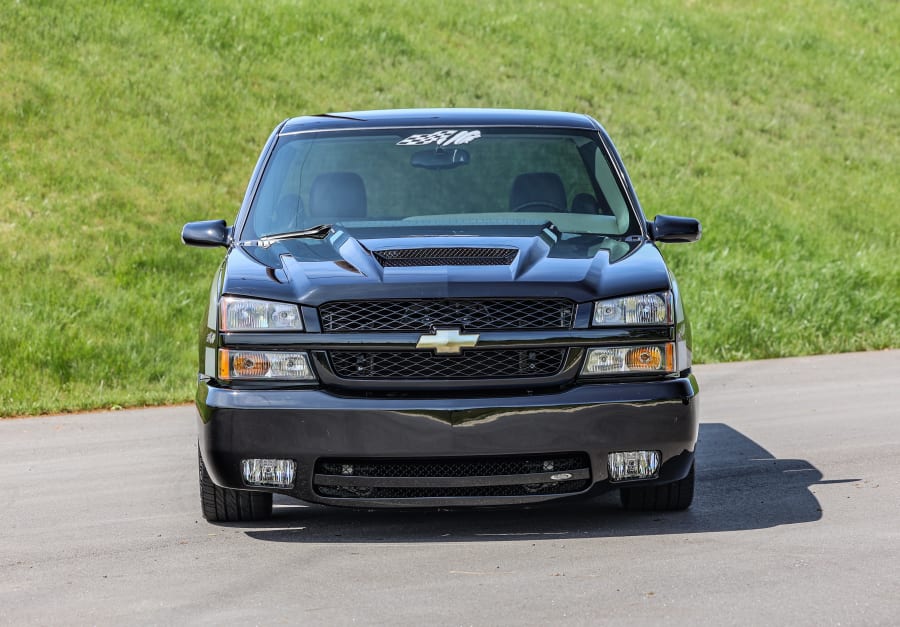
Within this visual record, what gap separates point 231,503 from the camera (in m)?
6.42

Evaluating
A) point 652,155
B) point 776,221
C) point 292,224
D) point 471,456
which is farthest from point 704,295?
point 471,456

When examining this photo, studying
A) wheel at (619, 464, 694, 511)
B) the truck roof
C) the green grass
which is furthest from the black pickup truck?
the green grass

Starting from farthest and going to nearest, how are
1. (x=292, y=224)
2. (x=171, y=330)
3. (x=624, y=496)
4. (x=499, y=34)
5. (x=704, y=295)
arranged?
(x=499, y=34)
(x=704, y=295)
(x=171, y=330)
(x=292, y=224)
(x=624, y=496)

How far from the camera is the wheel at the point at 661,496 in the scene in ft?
21.1

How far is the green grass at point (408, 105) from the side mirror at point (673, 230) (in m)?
5.35

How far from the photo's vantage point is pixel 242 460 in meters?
5.83

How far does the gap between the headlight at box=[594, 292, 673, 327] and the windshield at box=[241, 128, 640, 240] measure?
1002mm

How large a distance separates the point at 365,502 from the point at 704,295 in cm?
1065

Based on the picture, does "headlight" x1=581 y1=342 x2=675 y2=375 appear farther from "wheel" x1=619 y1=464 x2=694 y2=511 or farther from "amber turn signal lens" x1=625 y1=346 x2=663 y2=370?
"wheel" x1=619 y1=464 x2=694 y2=511

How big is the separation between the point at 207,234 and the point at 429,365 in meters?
1.75

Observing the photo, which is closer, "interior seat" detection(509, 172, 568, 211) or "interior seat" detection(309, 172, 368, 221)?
"interior seat" detection(309, 172, 368, 221)

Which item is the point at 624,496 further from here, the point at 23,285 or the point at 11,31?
the point at 11,31

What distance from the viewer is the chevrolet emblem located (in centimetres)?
573

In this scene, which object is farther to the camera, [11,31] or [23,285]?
[11,31]
